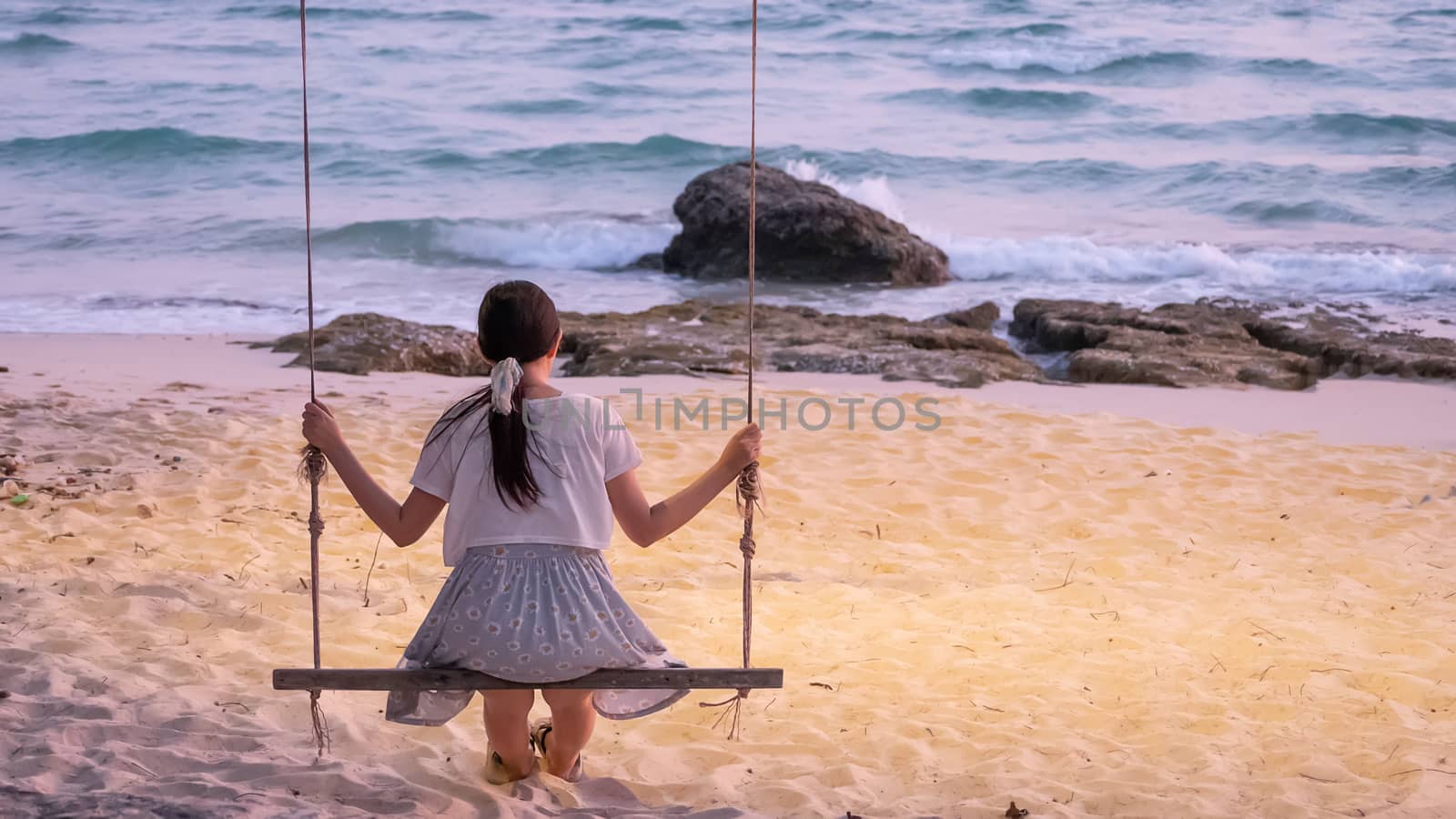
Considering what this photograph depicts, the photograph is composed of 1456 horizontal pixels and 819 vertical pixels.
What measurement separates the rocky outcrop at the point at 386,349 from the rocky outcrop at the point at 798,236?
424cm

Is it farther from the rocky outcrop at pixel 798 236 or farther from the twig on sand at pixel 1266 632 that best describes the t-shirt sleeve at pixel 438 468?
the rocky outcrop at pixel 798 236

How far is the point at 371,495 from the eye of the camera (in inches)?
87.5

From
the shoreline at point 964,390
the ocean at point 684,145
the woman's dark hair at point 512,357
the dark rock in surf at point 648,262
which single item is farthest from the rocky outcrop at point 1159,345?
the woman's dark hair at point 512,357

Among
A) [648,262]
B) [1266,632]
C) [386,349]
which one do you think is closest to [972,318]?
[386,349]

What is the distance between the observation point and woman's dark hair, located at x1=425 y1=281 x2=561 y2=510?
7.14 ft

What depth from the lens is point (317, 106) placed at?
60.7 ft

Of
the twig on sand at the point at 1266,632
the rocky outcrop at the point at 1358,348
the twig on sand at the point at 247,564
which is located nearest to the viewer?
the twig on sand at the point at 1266,632

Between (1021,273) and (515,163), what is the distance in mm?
7051

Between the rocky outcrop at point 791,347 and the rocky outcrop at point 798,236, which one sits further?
the rocky outcrop at point 798,236

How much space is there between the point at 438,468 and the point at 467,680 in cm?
35

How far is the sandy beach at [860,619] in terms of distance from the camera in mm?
2496

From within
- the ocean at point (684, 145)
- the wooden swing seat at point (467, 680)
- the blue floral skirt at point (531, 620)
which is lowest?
the wooden swing seat at point (467, 680)

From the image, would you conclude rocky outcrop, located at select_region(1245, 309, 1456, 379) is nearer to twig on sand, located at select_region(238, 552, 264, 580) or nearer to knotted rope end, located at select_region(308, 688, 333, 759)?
twig on sand, located at select_region(238, 552, 264, 580)

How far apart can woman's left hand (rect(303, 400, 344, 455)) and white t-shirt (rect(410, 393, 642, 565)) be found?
6.8 inches
